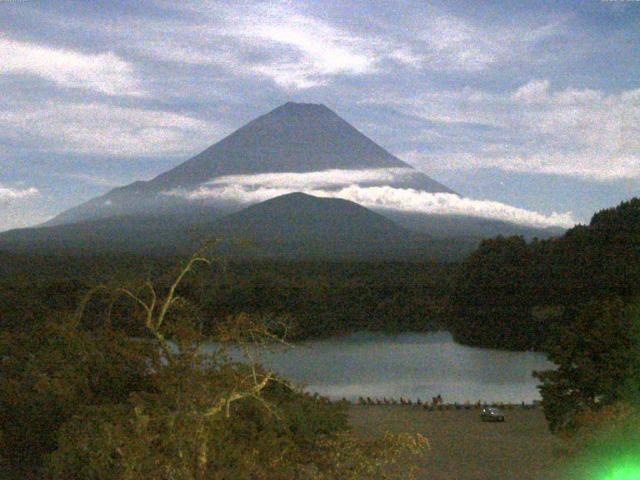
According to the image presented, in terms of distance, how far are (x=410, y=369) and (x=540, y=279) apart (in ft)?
36.3

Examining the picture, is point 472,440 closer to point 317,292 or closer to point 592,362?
point 592,362

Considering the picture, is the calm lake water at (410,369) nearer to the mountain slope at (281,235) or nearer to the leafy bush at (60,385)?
the leafy bush at (60,385)

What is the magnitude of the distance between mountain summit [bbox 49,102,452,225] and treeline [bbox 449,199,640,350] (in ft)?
205

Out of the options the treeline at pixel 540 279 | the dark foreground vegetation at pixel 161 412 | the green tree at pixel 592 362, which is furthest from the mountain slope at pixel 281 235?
the dark foreground vegetation at pixel 161 412

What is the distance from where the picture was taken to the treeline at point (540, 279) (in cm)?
3372

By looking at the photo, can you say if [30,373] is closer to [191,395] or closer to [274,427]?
[274,427]

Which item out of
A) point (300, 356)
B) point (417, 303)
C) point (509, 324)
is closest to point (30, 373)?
point (300, 356)

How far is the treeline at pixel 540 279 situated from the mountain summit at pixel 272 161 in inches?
2458

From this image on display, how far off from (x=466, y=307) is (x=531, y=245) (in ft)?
14.6

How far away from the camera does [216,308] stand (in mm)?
36125

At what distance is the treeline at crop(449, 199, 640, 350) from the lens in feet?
111

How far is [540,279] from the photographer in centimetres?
3712

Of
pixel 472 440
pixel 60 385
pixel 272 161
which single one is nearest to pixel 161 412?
pixel 60 385

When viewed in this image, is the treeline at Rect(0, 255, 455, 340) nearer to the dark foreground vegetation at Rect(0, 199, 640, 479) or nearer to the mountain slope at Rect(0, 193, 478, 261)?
the dark foreground vegetation at Rect(0, 199, 640, 479)
